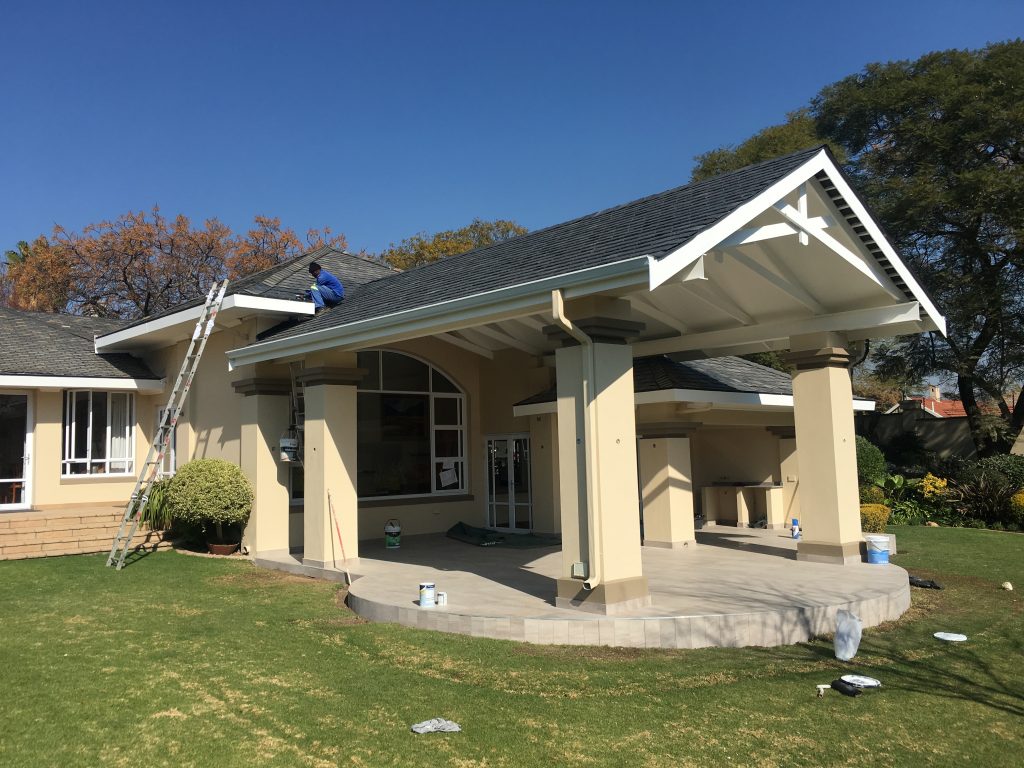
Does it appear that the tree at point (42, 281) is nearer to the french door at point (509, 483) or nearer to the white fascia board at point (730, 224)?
the french door at point (509, 483)

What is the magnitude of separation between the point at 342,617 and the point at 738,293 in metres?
6.72

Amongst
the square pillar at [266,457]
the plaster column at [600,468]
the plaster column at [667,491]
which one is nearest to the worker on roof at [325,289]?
the square pillar at [266,457]

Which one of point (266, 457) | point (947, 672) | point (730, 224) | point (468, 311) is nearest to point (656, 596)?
point (947, 672)

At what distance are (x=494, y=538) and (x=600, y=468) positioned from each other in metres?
6.94

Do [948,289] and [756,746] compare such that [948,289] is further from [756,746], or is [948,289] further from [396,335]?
[756,746]

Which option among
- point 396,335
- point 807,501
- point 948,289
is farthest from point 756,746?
point 948,289

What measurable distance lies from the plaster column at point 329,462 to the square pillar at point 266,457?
4.38 feet

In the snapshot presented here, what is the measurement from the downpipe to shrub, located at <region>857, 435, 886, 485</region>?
47.0ft

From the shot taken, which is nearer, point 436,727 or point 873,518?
point 436,727

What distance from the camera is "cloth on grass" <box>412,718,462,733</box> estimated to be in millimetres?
5059

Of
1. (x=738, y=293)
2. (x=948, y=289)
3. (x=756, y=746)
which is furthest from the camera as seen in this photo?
(x=948, y=289)

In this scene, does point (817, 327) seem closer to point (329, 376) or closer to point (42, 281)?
point (329, 376)

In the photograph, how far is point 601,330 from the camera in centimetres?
779

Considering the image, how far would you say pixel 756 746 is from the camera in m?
4.91
